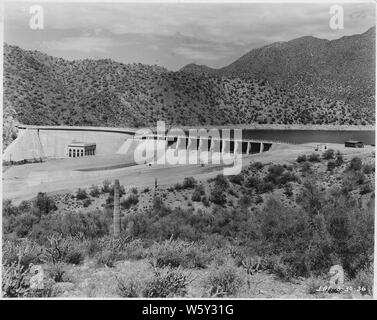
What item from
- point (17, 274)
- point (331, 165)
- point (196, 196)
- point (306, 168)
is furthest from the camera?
point (306, 168)

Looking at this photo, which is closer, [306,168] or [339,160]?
[339,160]

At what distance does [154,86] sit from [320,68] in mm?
28931

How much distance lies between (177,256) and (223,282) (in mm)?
1174

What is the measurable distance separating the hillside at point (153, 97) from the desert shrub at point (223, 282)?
50006mm

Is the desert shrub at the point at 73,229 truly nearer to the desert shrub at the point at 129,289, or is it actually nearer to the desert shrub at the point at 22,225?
the desert shrub at the point at 22,225

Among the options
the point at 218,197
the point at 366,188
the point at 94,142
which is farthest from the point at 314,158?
the point at 94,142

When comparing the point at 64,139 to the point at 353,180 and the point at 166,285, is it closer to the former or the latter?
the point at 353,180

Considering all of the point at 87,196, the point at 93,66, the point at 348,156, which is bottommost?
the point at 87,196

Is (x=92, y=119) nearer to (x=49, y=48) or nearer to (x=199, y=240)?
(x=49, y=48)

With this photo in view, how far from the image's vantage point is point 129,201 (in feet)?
72.4

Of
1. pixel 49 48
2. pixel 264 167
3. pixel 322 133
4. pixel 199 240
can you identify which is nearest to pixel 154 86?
pixel 322 133

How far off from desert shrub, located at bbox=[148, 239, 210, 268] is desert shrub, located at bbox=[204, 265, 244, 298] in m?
0.76

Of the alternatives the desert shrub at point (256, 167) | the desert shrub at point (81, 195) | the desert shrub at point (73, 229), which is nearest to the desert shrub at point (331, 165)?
the desert shrub at point (256, 167)

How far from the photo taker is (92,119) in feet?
219
